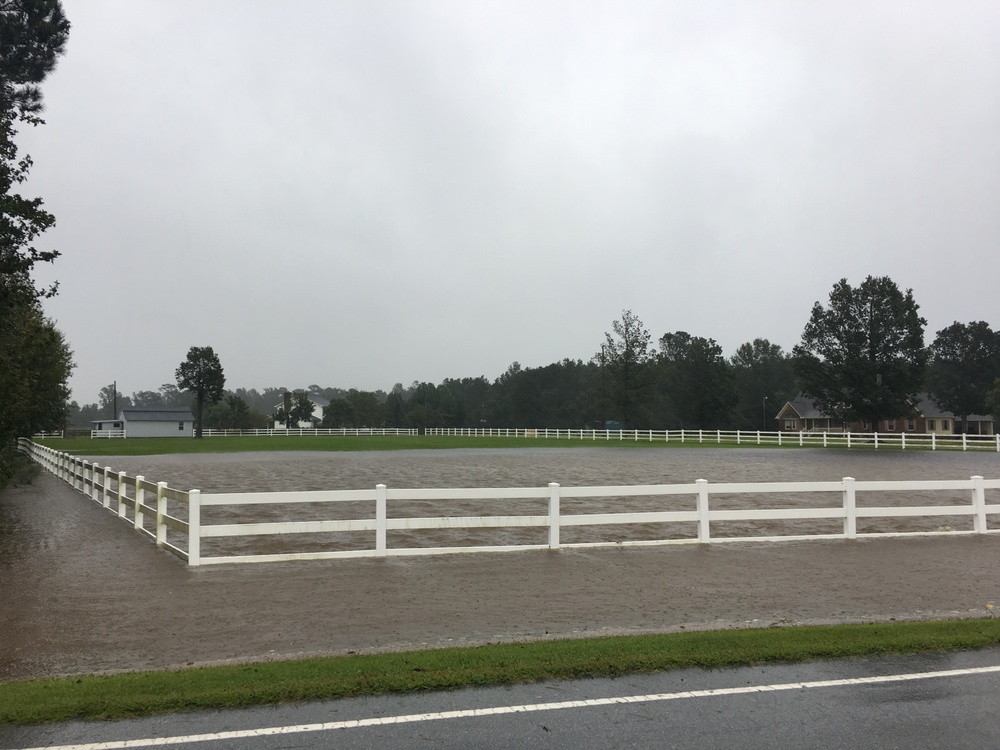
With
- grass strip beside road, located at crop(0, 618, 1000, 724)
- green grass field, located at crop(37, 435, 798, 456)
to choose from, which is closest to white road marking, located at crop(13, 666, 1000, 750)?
grass strip beside road, located at crop(0, 618, 1000, 724)

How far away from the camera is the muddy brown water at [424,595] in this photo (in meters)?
7.92

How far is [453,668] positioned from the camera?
6855 millimetres

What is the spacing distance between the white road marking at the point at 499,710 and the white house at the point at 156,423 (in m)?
104

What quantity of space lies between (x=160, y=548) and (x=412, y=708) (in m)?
9.29

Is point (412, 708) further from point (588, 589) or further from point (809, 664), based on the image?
point (588, 589)

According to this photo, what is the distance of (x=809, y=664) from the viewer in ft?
23.4

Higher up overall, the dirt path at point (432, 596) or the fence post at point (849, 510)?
the fence post at point (849, 510)

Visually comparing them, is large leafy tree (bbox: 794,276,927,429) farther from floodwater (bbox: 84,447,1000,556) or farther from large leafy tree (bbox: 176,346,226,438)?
large leafy tree (bbox: 176,346,226,438)

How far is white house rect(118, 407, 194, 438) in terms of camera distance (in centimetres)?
10100

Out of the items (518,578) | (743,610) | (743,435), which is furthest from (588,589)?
(743,435)

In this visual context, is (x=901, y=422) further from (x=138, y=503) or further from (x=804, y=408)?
(x=138, y=503)

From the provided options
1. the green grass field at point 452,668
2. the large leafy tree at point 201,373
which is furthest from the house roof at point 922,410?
the green grass field at point 452,668

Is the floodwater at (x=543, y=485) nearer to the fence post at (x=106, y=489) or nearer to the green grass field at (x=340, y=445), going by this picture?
the fence post at (x=106, y=489)

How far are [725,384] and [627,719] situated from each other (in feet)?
360
